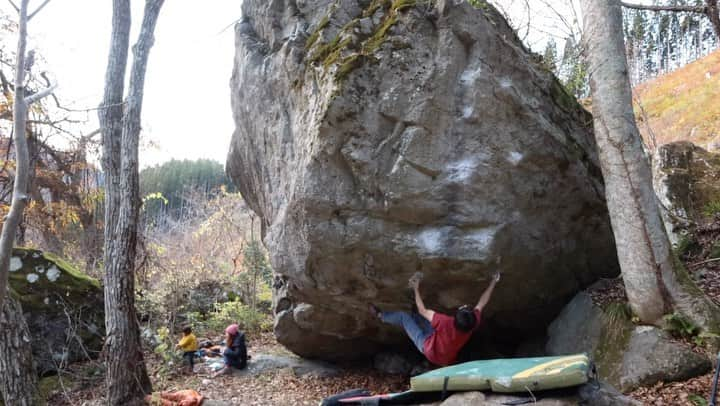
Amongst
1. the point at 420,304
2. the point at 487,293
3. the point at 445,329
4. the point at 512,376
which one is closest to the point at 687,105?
the point at 487,293

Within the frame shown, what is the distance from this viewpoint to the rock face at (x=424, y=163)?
515cm

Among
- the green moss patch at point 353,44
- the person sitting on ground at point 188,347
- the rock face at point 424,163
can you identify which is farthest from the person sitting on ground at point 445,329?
the person sitting on ground at point 188,347

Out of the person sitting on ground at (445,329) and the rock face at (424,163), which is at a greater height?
the rock face at (424,163)

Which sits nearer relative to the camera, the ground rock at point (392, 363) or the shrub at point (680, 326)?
the shrub at point (680, 326)

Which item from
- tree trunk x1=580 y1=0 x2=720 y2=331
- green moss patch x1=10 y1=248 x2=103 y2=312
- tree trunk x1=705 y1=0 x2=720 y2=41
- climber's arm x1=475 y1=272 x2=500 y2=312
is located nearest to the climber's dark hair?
climber's arm x1=475 y1=272 x2=500 y2=312

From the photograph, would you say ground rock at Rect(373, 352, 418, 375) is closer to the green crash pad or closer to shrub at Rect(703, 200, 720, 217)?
the green crash pad

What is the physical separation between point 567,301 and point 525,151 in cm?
267

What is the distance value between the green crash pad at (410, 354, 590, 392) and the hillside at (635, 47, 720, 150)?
21085 millimetres

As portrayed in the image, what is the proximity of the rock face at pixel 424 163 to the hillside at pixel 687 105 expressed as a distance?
18372mm

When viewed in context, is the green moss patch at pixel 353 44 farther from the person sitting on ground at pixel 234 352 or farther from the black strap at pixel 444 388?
the person sitting on ground at pixel 234 352

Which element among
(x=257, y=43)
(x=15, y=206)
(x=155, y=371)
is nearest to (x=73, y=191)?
(x=155, y=371)

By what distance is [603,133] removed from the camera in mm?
5367

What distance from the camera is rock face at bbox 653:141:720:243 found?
8.10m

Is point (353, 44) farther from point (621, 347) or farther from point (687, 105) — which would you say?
point (687, 105)
